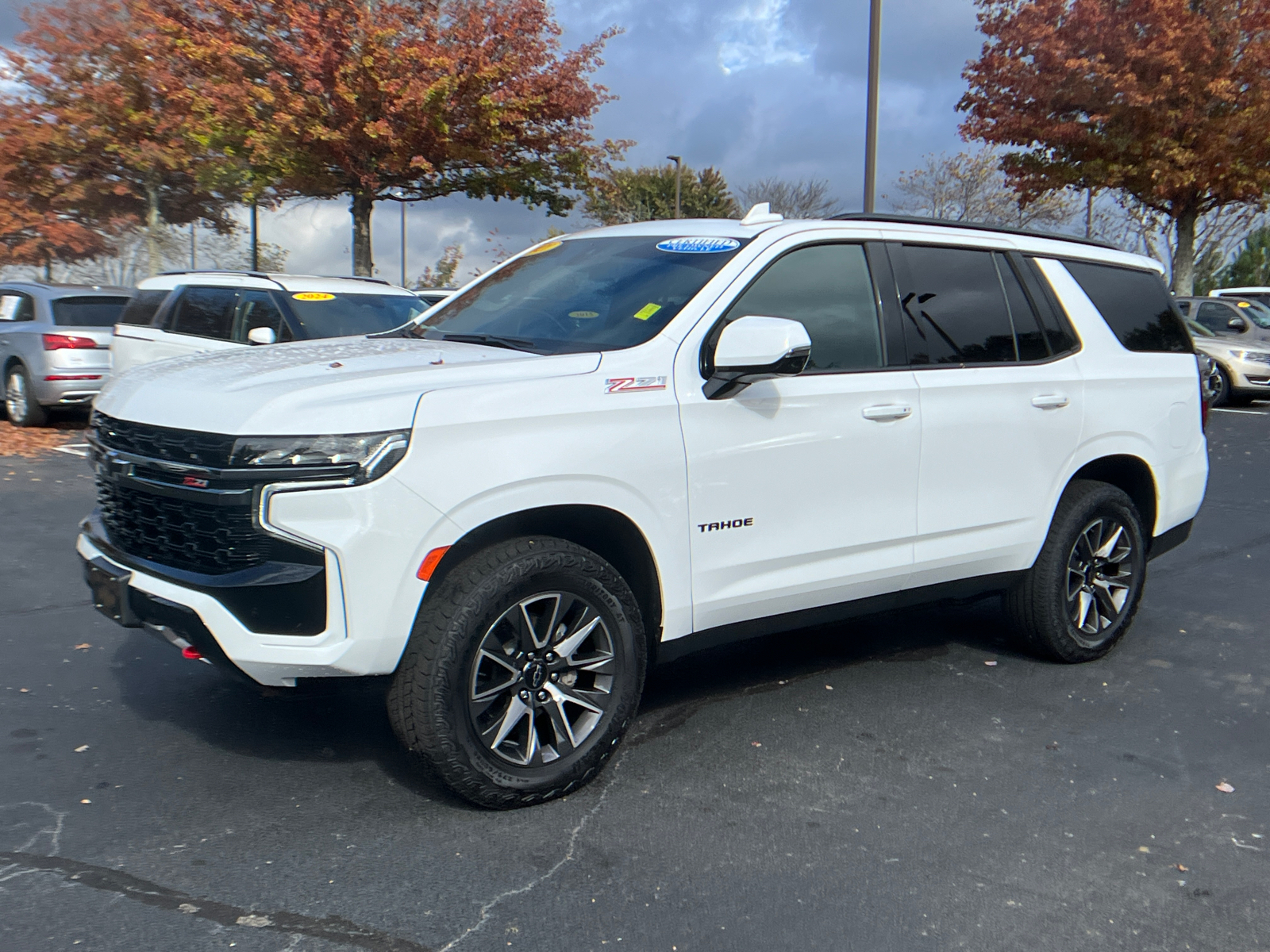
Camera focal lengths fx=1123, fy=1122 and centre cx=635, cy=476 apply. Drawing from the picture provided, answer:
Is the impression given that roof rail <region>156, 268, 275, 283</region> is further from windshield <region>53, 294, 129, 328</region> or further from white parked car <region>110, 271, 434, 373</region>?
windshield <region>53, 294, 129, 328</region>

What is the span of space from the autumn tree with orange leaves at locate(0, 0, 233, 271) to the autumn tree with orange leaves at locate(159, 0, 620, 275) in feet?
10.6

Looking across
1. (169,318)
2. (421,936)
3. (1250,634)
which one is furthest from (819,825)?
(169,318)

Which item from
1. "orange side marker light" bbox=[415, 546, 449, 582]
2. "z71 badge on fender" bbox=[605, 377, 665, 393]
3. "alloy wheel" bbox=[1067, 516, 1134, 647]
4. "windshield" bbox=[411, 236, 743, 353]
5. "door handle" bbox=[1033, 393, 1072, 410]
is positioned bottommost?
"alloy wheel" bbox=[1067, 516, 1134, 647]

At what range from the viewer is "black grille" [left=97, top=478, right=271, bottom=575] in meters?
3.19

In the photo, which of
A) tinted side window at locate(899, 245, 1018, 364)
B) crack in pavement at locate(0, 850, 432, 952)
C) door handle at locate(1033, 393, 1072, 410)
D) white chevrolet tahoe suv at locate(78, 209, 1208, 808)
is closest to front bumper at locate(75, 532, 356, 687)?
white chevrolet tahoe suv at locate(78, 209, 1208, 808)

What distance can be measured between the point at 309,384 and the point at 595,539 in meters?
1.07

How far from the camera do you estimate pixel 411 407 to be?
10.6ft

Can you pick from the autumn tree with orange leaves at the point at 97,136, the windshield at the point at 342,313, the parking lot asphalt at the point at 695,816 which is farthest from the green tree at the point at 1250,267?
the parking lot asphalt at the point at 695,816

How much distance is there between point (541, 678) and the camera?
3.58 meters

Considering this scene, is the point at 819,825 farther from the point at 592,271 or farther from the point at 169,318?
the point at 169,318

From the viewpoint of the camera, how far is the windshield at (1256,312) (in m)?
19.0

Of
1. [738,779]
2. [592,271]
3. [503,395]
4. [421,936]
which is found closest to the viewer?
[421,936]

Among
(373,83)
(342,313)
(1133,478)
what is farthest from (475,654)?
(373,83)

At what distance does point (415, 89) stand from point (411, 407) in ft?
54.7
